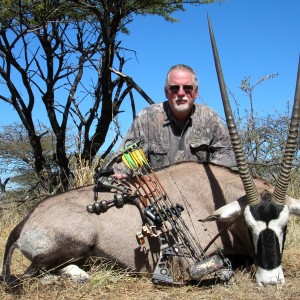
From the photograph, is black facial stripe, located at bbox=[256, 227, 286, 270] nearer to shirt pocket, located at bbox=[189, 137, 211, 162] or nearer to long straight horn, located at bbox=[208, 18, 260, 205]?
long straight horn, located at bbox=[208, 18, 260, 205]

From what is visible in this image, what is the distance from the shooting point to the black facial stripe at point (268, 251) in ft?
10.3

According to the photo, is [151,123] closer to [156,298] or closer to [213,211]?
[213,211]

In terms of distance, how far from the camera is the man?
4.71 metres

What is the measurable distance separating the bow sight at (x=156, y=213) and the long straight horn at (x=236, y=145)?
1.55 ft

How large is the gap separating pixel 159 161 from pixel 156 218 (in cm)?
123

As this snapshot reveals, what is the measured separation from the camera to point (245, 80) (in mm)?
7945

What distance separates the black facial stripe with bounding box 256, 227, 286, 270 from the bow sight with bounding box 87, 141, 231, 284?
28 cm

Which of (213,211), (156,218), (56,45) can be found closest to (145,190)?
(156,218)

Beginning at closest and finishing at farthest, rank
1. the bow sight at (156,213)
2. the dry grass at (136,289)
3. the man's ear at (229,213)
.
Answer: the dry grass at (136,289), the bow sight at (156,213), the man's ear at (229,213)

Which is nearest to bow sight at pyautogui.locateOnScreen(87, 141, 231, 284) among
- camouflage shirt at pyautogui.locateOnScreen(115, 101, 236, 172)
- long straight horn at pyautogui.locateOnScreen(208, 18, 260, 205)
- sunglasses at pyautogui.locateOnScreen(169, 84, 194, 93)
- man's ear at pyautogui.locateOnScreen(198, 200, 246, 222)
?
man's ear at pyautogui.locateOnScreen(198, 200, 246, 222)

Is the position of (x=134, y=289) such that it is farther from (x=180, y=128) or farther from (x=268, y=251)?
(x=180, y=128)

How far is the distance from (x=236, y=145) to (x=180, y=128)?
131 cm

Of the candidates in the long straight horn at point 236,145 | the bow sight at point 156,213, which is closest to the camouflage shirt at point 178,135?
the bow sight at point 156,213

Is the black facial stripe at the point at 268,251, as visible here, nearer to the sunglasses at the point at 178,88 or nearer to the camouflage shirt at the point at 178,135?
the camouflage shirt at the point at 178,135
